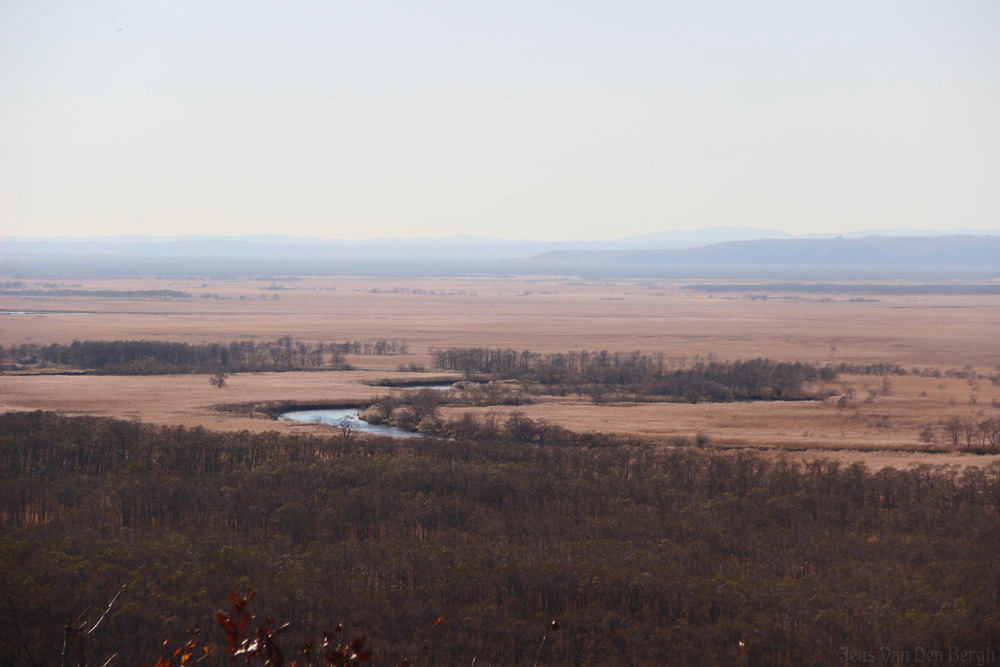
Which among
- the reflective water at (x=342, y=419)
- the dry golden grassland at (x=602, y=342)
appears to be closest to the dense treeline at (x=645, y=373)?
the dry golden grassland at (x=602, y=342)

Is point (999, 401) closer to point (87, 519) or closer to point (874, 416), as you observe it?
point (874, 416)

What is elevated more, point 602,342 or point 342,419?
point 342,419

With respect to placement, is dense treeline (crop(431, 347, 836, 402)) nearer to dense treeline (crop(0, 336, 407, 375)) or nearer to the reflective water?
dense treeline (crop(0, 336, 407, 375))

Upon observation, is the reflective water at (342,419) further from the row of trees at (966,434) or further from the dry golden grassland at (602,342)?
the row of trees at (966,434)

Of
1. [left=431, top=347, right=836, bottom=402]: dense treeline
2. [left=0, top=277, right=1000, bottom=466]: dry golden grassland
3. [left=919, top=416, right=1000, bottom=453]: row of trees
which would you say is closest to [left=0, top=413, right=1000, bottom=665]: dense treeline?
[left=919, top=416, right=1000, bottom=453]: row of trees

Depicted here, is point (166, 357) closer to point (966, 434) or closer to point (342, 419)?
point (342, 419)

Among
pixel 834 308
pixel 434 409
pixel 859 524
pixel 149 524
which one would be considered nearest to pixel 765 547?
pixel 859 524

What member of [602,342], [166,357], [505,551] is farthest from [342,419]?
[602,342]
